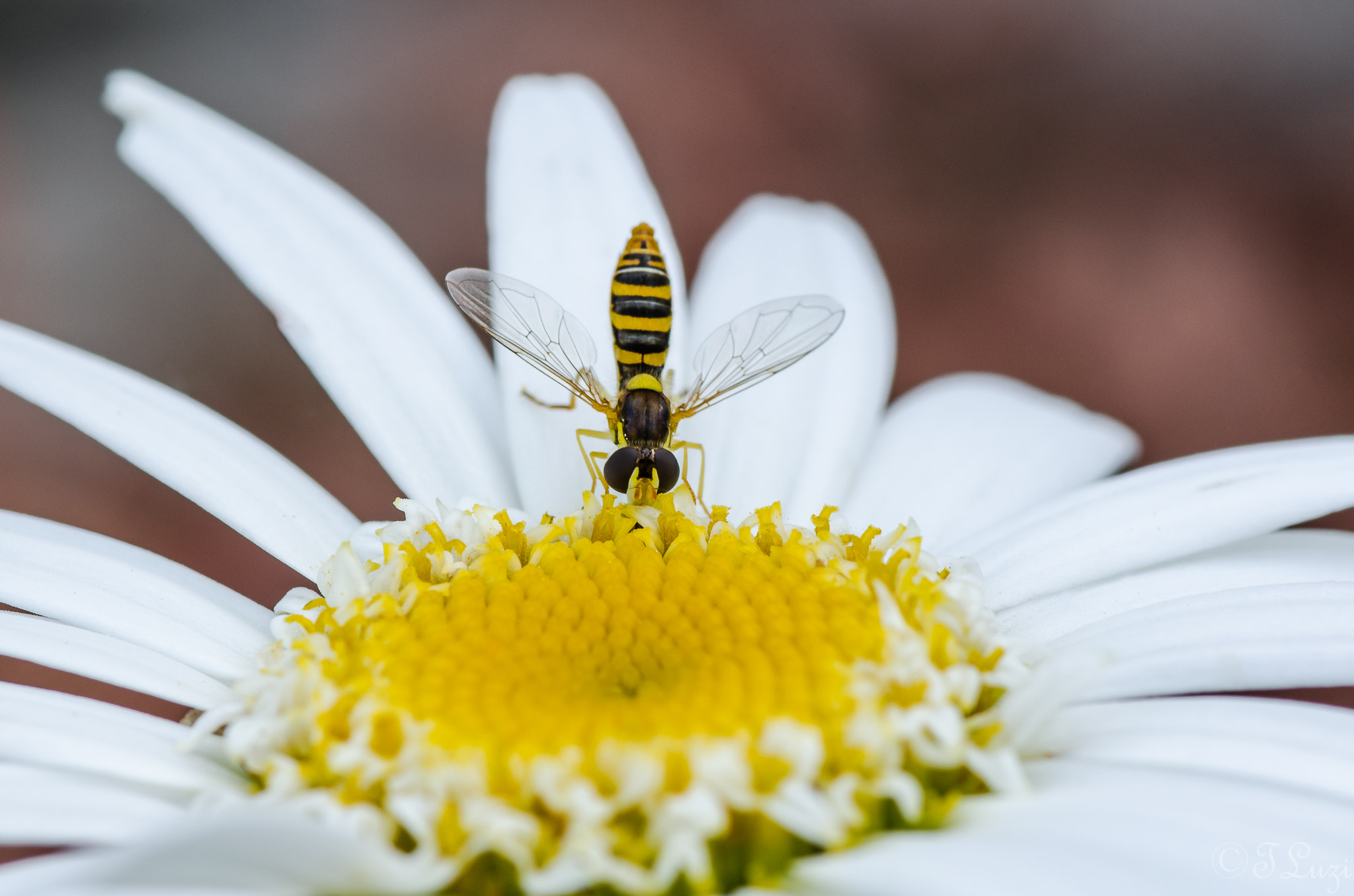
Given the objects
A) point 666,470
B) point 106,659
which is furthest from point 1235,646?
point 106,659

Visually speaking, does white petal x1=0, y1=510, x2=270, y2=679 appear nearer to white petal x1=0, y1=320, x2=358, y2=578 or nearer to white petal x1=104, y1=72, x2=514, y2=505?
white petal x1=0, y1=320, x2=358, y2=578

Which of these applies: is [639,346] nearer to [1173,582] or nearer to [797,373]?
[797,373]

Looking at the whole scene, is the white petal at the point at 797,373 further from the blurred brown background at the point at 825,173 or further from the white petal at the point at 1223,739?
the blurred brown background at the point at 825,173

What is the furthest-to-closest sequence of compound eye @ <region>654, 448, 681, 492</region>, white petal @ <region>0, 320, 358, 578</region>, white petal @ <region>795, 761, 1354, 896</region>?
compound eye @ <region>654, 448, 681, 492</region> < white petal @ <region>0, 320, 358, 578</region> < white petal @ <region>795, 761, 1354, 896</region>

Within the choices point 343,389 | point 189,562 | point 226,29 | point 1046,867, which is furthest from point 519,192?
point 226,29

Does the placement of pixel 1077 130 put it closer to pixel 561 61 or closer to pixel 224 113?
pixel 561 61

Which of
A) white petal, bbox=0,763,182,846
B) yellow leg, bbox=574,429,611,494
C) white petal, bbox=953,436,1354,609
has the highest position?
yellow leg, bbox=574,429,611,494

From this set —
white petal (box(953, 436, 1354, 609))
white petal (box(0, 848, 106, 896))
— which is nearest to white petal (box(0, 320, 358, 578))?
white petal (box(0, 848, 106, 896))
